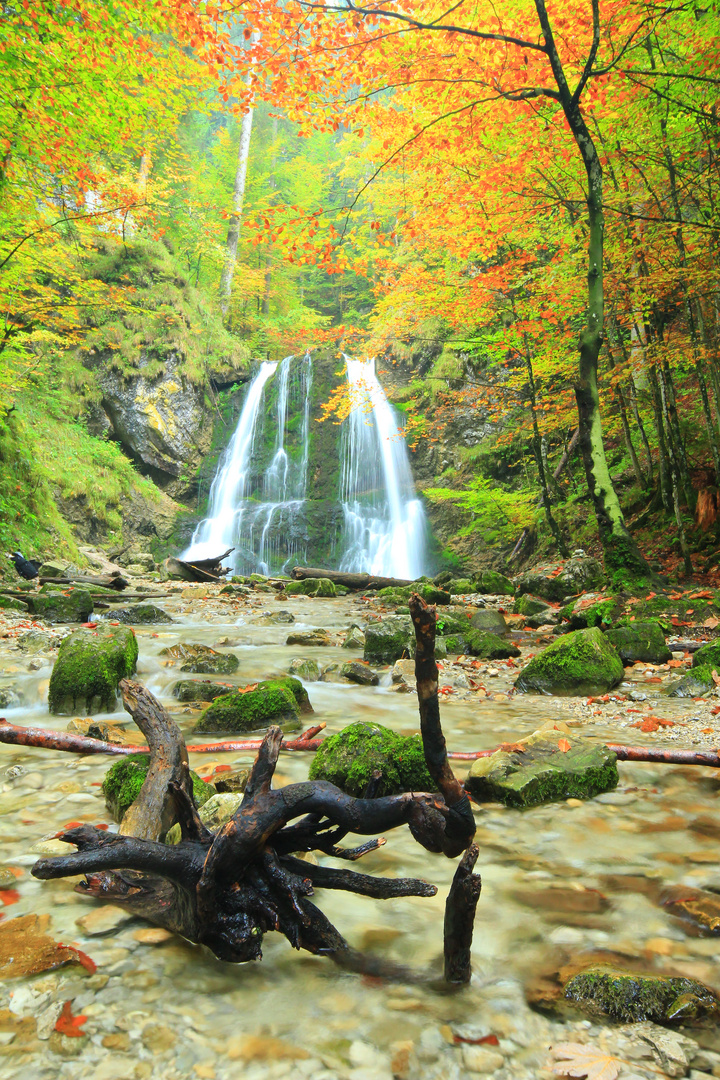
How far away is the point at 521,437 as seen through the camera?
17.0 m

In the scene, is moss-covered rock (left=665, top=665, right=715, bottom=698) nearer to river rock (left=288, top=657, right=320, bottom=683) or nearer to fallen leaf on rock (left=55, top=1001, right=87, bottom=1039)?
river rock (left=288, top=657, right=320, bottom=683)

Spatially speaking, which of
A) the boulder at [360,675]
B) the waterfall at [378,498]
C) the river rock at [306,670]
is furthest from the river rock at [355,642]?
the waterfall at [378,498]

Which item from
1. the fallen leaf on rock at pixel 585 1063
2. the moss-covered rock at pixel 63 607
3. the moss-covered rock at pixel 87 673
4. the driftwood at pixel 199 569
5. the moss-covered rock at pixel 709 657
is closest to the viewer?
the fallen leaf on rock at pixel 585 1063

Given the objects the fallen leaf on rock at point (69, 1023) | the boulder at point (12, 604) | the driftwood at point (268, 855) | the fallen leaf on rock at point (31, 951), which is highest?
the boulder at point (12, 604)

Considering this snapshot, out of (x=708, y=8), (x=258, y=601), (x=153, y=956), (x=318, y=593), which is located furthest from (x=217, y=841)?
(x=318, y=593)

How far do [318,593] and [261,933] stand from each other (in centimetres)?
1192

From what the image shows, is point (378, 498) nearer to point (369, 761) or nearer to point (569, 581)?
point (569, 581)

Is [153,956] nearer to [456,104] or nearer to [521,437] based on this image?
[456,104]

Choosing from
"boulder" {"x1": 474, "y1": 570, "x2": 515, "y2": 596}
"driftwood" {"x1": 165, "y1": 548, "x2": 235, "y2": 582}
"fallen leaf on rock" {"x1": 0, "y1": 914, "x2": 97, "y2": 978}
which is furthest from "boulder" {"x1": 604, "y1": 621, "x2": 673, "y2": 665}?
"driftwood" {"x1": 165, "y1": 548, "x2": 235, "y2": 582}

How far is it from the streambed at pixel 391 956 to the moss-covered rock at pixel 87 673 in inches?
37.2

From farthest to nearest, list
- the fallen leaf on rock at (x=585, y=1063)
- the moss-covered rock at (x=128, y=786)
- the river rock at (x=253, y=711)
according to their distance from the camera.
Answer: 1. the river rock at (x=253, y=711)
2. the moss-covered rock at (x=128, y=786)
3. the fallen leaf on rock at (x=585, y=1063)

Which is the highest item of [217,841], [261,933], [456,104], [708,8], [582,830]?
[456,104]

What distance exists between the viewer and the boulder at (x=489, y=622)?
23.9 feet

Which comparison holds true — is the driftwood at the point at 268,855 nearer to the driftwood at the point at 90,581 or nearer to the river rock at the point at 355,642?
the river rock at the point at 355,642
